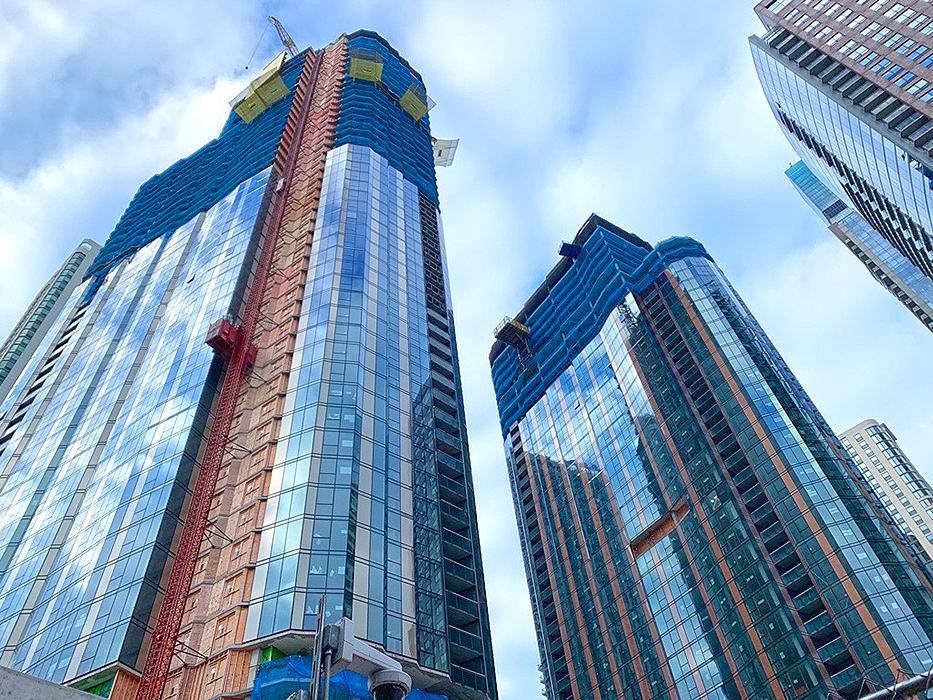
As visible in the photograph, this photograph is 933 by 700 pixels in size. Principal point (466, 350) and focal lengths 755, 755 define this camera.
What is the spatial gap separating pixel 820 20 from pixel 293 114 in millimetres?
82579

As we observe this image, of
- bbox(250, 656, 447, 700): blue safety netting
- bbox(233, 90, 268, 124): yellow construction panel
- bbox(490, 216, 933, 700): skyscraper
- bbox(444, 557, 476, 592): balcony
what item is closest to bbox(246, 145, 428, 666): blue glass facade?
bbox(250, 656, 447, 700): blue safety netting

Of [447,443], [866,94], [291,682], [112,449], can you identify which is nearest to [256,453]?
[447,443]

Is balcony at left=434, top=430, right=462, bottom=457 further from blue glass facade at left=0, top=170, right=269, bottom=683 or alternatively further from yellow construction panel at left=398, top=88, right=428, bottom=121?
yellow construction panel at left=398, top=88, right=428, bottom=121

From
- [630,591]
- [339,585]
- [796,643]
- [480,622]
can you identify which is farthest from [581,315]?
[339,585]

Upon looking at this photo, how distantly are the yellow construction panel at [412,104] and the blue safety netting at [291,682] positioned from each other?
10648 cm

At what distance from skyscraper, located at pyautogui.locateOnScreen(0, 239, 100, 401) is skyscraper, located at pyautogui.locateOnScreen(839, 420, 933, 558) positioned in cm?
17066

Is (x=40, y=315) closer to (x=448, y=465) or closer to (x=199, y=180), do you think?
(x=199, y=180)

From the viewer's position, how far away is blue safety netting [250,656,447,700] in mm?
43625

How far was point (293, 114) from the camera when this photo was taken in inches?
4744

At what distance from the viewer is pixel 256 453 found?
6397 cm

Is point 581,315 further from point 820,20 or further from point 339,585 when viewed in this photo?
point 339,585

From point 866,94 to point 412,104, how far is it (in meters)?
71.4

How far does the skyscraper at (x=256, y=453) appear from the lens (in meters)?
52.0

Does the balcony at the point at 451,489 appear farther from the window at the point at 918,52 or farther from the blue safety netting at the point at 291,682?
the window at the point at 918,52
